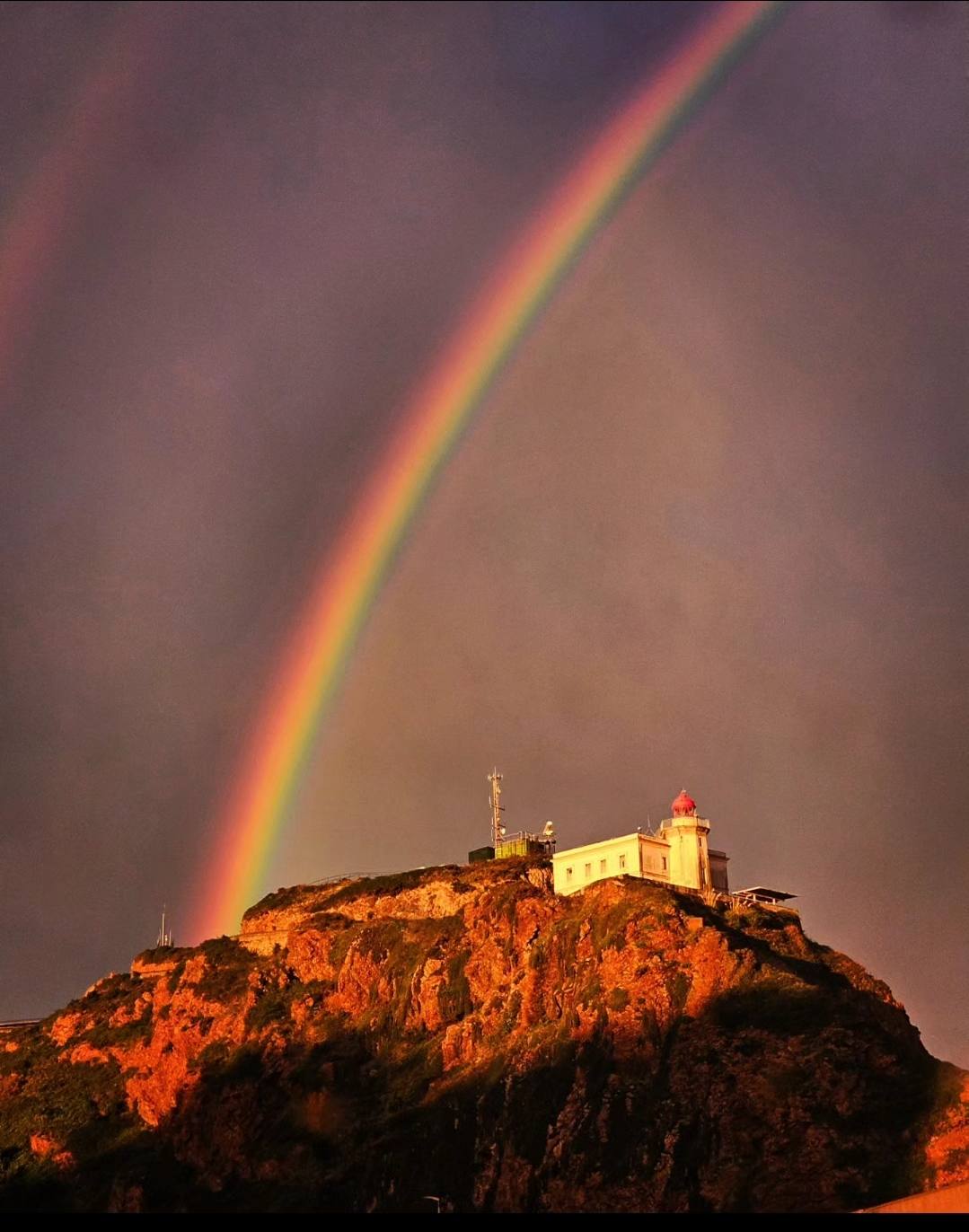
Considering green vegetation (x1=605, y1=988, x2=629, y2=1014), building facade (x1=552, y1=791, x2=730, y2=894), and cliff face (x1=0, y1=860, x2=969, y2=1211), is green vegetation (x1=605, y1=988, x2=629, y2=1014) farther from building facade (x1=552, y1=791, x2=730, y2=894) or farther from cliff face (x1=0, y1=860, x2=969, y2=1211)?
building facade (x1=552, y1=791, x2=730, y2=894)

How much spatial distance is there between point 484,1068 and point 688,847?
2968 cm

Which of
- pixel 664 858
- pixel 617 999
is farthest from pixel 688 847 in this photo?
pixel 617 999

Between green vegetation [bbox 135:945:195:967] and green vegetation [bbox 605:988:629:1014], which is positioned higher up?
green vegetation [bbox 135:945:195:967]

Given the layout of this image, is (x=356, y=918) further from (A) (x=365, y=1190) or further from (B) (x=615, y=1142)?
(B) (x=615, y=1142)

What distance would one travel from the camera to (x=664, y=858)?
470 feet

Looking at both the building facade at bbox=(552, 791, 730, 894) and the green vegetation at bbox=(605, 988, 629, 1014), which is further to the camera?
the building facade at bbox=(552, 791, 730, 894)

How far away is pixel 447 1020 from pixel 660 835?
84.1 ft

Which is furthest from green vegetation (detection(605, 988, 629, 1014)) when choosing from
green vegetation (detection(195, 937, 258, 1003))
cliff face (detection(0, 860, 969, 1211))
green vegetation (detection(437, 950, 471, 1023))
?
green vegetation (detection(195, 937, 258, 1003))

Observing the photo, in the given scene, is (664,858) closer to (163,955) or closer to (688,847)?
(688,847)

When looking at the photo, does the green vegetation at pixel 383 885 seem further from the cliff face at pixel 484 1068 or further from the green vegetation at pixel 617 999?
the green vegetation at pixel 617 999

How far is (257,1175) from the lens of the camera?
129625mm

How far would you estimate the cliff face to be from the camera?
10375cm

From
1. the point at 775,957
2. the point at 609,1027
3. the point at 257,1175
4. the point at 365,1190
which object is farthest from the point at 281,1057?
the point at 775,957

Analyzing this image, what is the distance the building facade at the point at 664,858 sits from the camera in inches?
5581
